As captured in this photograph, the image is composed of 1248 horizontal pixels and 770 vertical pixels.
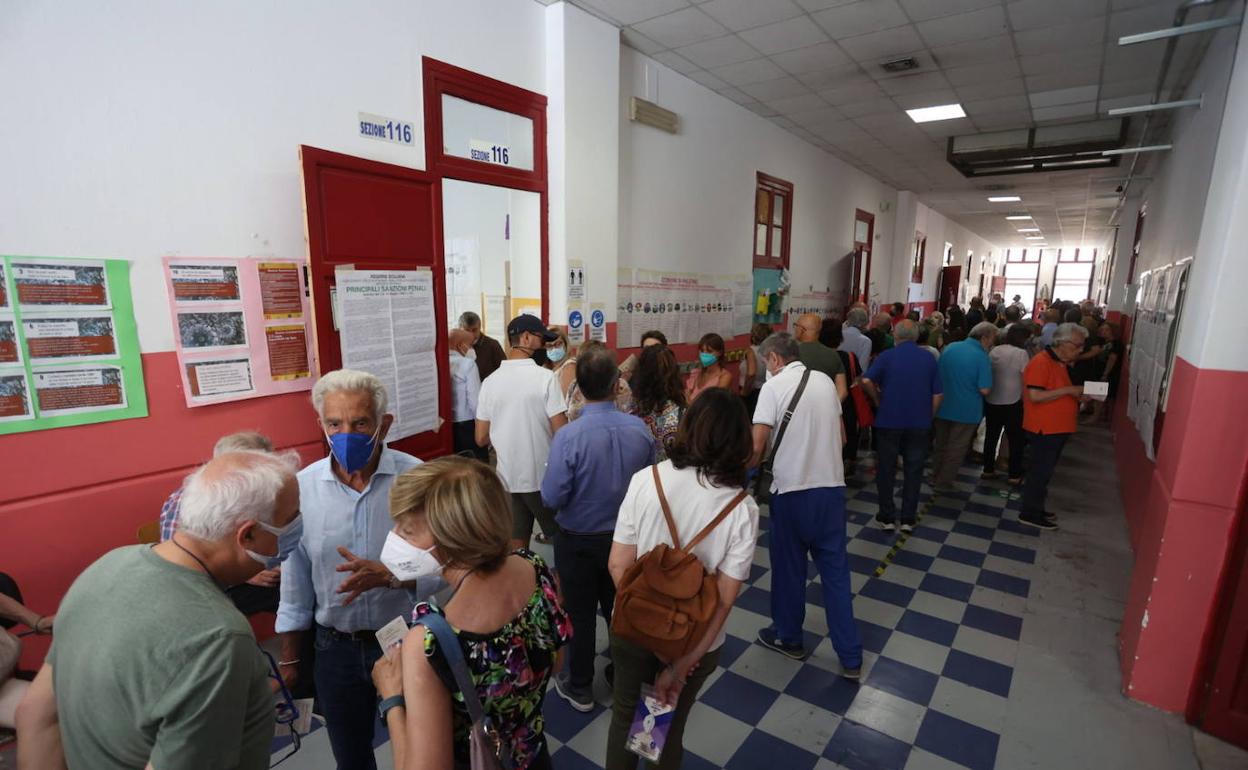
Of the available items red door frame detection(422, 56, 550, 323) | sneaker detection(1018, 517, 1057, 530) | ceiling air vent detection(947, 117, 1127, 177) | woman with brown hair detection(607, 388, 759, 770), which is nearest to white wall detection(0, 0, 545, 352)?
red door frame detection(422, 56, 550, 323)

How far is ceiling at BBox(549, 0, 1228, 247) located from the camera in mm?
3680

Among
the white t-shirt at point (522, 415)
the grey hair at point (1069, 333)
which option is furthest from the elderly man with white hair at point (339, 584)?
the grey hair at point (1069, 333)

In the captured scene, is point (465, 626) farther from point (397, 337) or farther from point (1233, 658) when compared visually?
point (1233, 658)

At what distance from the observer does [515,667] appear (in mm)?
1163

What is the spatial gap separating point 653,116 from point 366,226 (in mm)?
2834

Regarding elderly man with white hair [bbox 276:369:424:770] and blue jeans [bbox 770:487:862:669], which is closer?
elderly man with white hair [bbox 276:369:424:770]

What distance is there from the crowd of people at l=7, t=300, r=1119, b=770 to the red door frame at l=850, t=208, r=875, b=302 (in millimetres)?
6662

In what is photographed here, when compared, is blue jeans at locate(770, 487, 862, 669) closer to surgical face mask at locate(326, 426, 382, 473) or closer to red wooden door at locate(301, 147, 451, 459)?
surgical face mask at locate(326, 426, 382, 473)

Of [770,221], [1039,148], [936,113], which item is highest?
[936,113]

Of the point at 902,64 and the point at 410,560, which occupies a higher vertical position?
the point at 902,64

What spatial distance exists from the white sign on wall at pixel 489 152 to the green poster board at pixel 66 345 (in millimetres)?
1919

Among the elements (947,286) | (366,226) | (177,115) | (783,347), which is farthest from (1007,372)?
(947,286)

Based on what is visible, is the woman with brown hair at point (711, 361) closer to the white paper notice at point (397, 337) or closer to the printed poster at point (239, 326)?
the white paper notice at point (397, 337)

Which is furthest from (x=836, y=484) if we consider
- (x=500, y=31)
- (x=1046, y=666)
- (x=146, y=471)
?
(x=500, y=31)
